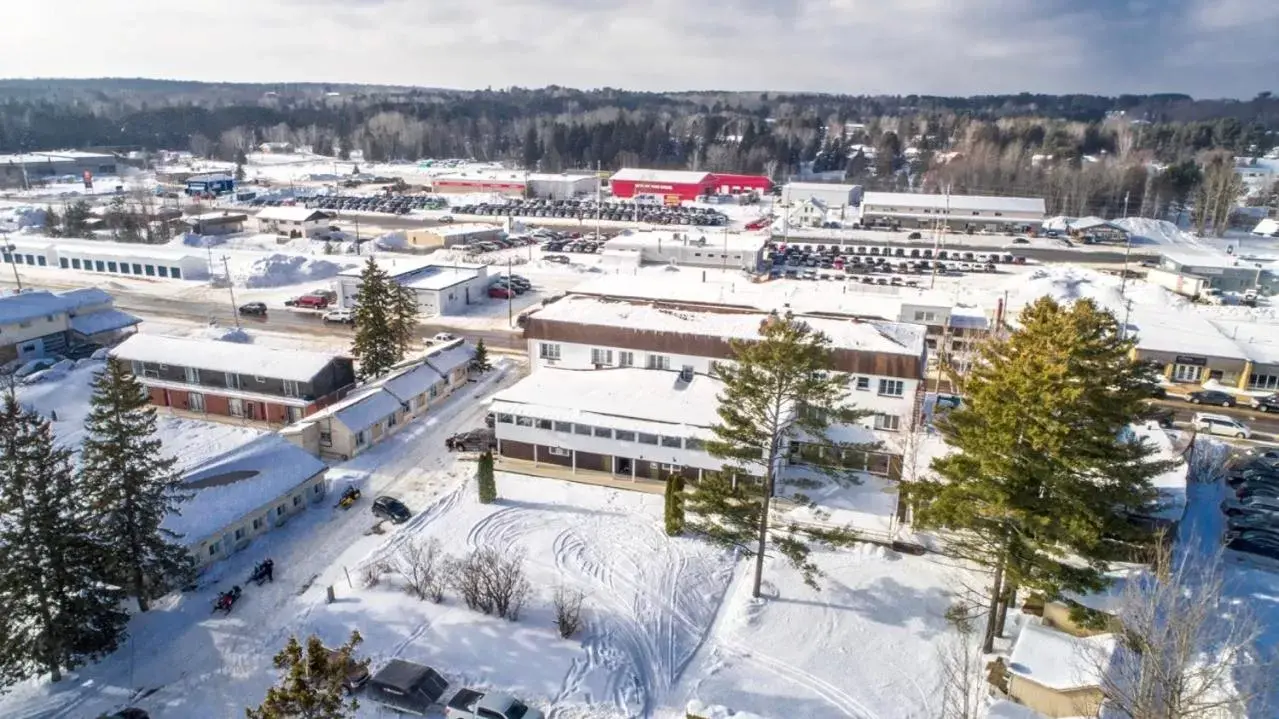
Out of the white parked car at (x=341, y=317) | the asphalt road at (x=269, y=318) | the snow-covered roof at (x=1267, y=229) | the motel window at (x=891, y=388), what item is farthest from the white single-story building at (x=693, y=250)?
the snow-covered roof at (x=1267, y=229)

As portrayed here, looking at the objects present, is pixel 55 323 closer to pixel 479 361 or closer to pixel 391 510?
pixel 479 361

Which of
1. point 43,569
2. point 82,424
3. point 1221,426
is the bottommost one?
point 82,424

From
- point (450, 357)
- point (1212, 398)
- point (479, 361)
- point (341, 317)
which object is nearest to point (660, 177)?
point (341, 317)

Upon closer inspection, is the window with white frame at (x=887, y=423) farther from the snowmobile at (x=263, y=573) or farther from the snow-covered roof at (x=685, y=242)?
the snow-covered roof at (x=685, y=242)

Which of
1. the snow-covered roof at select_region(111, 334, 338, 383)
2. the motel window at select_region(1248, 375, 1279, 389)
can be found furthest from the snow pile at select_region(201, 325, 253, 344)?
the motel window at select_region(1248, 375, 1279, 389)

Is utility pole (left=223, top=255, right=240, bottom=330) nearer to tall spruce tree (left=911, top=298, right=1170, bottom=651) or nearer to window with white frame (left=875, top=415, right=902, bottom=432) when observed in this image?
window with white frame (left=875, top=415, right=902, bottom=432)

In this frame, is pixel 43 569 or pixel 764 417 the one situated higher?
pixel 764 417

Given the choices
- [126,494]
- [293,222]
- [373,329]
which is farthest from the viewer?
[293,222]
